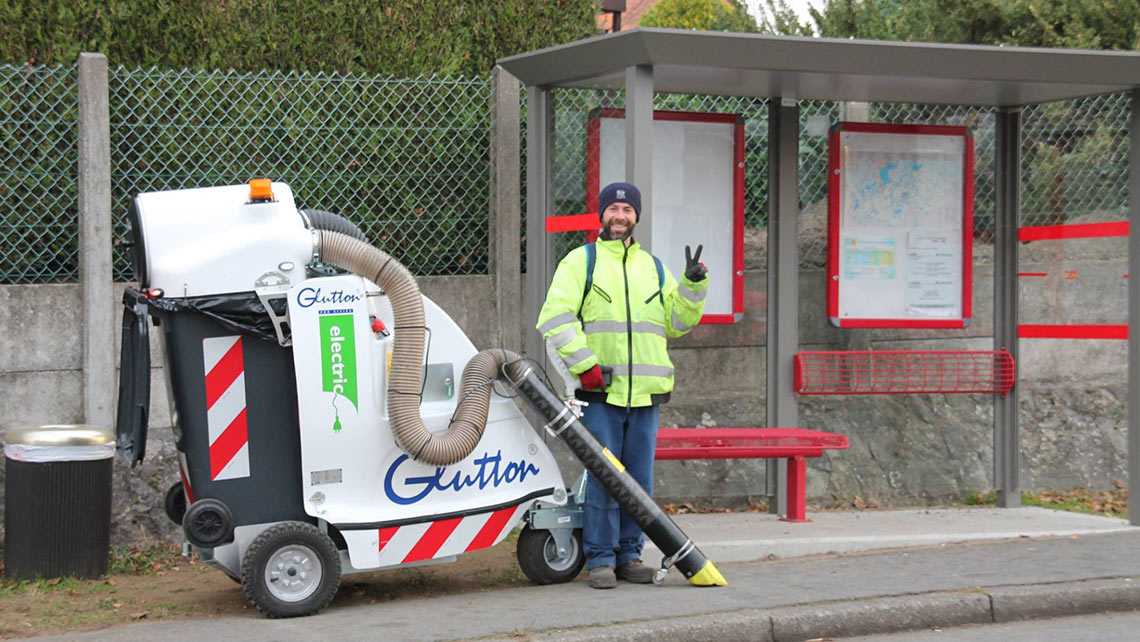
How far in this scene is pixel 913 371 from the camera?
8906 mm

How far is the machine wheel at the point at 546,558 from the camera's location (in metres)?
6.48

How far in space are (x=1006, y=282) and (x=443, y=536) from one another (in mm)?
4596

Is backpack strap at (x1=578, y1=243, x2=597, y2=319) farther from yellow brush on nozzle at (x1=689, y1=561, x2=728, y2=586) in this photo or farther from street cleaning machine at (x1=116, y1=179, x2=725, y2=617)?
yellow brush on nozzle at (x1=689, y1=561, x2=728, y2=586)

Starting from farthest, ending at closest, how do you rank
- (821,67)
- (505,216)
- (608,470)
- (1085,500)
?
(1085,500) → (505,216) → (821,67) → (608,470)

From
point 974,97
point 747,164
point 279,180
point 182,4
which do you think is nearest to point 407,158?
point 279,180

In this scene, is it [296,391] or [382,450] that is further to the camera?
[382,450]

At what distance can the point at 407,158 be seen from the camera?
8.18 metres

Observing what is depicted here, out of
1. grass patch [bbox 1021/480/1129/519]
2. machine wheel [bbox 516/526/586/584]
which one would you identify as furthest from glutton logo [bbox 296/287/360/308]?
grass patch [bbox 1021/480/1129/519]

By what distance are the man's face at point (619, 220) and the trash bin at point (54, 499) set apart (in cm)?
271

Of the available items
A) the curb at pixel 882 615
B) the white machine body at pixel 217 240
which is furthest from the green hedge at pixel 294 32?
→ the curb at pixel 882 615

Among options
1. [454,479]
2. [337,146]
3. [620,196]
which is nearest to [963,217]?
[620,196]

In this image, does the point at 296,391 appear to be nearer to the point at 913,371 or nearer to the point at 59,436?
the point at 59,436

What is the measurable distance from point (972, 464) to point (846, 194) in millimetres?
2153

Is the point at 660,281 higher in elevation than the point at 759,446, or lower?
higher
